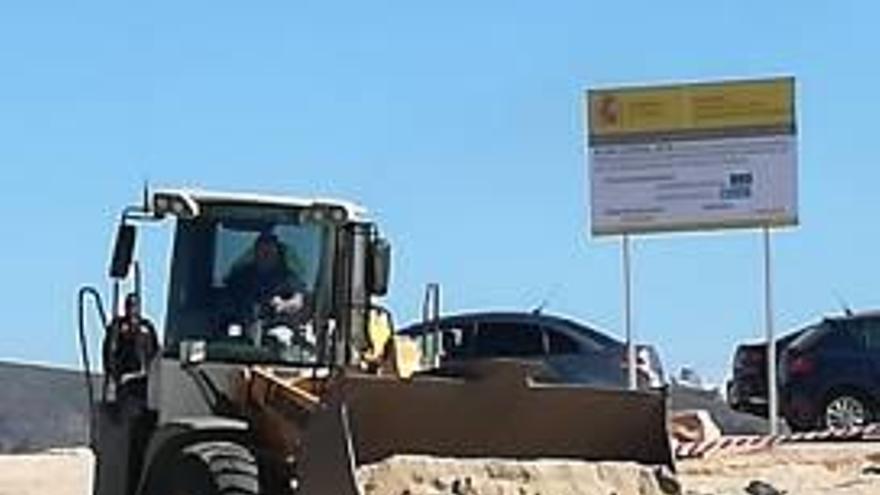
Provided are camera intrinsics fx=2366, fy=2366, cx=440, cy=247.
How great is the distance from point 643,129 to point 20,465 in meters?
9.07

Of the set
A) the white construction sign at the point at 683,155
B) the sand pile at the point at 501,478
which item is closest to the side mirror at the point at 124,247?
the sand pile at the point at 501,478

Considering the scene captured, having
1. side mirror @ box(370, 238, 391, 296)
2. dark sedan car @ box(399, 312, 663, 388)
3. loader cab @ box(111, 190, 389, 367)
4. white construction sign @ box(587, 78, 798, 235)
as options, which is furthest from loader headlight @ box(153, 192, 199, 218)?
white construction sign @ box(587, 78, 798, 235)

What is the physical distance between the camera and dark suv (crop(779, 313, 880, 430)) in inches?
1104

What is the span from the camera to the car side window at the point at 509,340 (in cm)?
2672

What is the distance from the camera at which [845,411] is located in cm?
2848

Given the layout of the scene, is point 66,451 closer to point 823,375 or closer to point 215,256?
point 823,375

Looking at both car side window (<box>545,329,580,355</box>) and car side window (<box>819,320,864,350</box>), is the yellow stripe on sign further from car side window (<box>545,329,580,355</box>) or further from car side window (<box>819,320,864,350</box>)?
car side window (<box>545,329,580,355</box>)

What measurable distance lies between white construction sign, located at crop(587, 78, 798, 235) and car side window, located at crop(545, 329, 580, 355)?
2.45m

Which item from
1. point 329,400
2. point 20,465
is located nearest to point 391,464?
point 329,400

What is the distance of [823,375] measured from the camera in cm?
2823

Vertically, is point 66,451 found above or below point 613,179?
below

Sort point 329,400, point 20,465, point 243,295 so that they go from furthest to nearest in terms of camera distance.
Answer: point 20,465 → point 243,295 → point 329,400

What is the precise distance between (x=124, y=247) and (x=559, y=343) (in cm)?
1329

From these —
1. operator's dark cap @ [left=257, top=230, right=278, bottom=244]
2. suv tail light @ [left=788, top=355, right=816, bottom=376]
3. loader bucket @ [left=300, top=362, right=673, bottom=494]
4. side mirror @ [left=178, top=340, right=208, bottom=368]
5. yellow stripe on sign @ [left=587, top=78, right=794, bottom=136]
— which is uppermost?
yellow stripe on sign @ [left=587, top=78, right=794, bottom=136]
